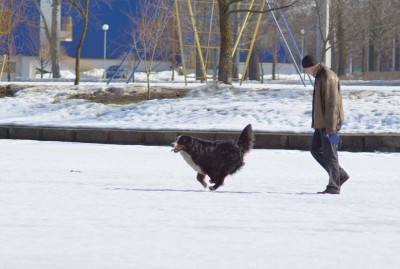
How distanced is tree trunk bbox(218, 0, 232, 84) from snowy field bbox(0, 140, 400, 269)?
37.6 ft

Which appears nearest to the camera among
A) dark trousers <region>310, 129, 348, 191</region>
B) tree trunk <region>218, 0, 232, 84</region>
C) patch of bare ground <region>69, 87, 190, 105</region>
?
dark trousers <region>310, 129, 348, 191</region>

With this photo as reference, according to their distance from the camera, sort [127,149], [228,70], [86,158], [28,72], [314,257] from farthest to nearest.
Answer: [28,72] < [228,70] < [127,149] < [86,158] < [314,257]

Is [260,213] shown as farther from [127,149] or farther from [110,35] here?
[110,35]

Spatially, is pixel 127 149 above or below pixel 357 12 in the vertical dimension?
below

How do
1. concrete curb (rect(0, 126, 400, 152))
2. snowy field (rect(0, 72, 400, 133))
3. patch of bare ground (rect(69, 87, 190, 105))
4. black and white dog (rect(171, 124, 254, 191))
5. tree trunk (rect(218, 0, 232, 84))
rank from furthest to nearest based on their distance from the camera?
1. tree trunk (rect(218, 0, 232, 84))
2. patch of bare ground (rect(69, 87, 190, 105))
3. snowy field (rect(0, 72, 400, 133))
4. concrete curb (rect(0, 126, 400, 152))
5. black and white dog (rect(171, 124, 254, 191))

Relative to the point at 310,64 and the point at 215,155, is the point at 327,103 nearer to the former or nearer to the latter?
the point at 310,64

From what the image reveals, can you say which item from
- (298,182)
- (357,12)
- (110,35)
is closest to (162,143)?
(298,182)

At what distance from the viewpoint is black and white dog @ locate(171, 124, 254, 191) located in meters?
10.3

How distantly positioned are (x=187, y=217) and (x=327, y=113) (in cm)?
250

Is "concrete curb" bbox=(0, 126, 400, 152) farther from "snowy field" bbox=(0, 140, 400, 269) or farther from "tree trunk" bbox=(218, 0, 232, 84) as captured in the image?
"tree trunk" bbox=(218, 0, 232, 84)

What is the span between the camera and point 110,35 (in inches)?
2840

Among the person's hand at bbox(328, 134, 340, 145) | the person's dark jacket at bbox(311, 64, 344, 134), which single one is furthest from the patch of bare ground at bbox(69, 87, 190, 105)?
the person's hand at bbox(328, 134, 340, 145)

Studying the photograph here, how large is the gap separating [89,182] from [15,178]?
95 cm

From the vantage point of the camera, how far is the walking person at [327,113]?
1006 cm
